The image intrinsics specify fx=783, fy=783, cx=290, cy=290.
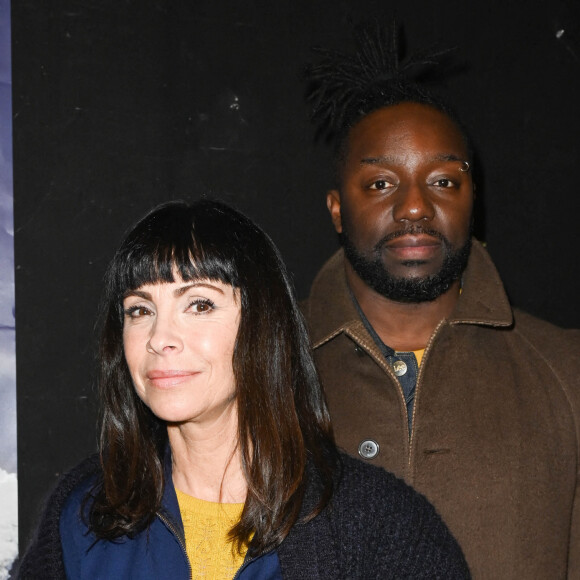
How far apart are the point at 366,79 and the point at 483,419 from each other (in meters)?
0.84

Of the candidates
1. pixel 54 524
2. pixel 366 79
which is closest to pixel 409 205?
pixel 366 79

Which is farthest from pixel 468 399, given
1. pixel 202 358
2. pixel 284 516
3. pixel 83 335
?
pixel 83 335

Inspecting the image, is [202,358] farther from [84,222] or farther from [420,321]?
[84,222]

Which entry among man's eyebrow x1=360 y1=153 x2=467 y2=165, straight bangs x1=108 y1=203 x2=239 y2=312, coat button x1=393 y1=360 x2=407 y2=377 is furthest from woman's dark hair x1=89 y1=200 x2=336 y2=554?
man's eyebrow x1=360 y1=153 x2=467 y2=165

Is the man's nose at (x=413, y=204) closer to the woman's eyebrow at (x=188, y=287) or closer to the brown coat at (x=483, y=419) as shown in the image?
the brown coat at (x=483, y=419)

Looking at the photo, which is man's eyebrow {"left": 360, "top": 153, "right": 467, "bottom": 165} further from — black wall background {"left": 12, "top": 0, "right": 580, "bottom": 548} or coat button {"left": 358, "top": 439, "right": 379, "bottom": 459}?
coat button {"left": 358, "top": 439, "right": 379, "bottom": 459}

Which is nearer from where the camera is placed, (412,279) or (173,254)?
(173,254)

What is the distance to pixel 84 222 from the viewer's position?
6.09 feet

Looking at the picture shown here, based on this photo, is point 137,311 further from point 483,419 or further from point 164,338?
point 483,419

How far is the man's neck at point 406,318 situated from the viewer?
1664 mm

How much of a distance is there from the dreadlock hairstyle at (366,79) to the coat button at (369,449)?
2.13 feet

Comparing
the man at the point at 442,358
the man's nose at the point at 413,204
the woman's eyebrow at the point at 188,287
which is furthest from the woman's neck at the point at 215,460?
Result: the man's nose at the point at 413,204

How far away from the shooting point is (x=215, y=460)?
1.35 m

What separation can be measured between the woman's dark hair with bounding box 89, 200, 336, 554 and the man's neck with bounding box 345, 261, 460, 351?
1.01 ft
